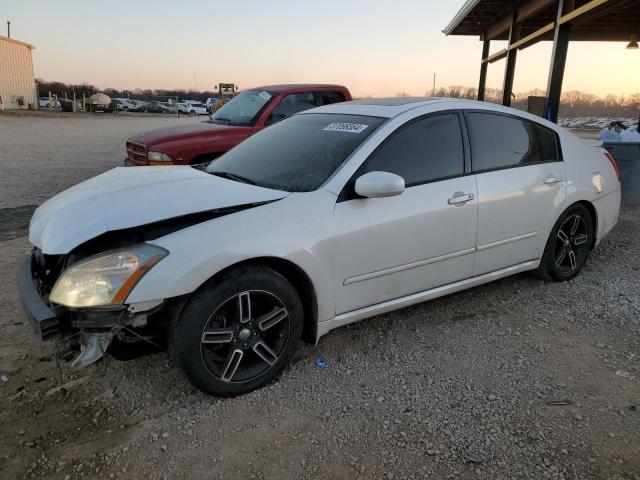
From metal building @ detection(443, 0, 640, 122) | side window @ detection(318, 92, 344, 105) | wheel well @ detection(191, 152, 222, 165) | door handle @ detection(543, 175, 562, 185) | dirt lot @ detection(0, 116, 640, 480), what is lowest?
dirt lot @ detection(0, 116, 640, 480)

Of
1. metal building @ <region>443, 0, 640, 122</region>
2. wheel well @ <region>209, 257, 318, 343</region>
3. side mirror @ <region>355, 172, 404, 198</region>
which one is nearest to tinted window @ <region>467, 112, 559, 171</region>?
side mirror @ <region>355, 172, 404, 198</region>

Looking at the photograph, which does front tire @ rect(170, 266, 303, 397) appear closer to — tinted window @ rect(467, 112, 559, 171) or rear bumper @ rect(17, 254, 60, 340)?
rear bumper @ rect(17, 254, 60, 340)

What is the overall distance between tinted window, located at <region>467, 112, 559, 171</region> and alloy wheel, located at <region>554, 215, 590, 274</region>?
2.02 feet

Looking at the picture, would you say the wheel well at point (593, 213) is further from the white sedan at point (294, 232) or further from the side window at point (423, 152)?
the side window at point (423, 152)

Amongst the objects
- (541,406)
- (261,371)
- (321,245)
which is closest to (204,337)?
(261,371)

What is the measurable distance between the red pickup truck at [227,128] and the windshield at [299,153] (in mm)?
2521

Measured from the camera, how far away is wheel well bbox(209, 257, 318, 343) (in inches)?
107

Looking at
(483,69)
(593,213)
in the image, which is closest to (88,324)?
(593,213)

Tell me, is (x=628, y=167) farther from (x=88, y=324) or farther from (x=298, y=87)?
(x=88, y=324)

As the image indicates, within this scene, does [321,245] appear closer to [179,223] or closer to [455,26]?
[179,223]

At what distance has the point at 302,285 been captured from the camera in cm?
289

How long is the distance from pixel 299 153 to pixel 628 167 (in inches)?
241

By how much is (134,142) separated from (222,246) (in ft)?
15.7

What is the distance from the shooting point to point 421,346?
3.29m
